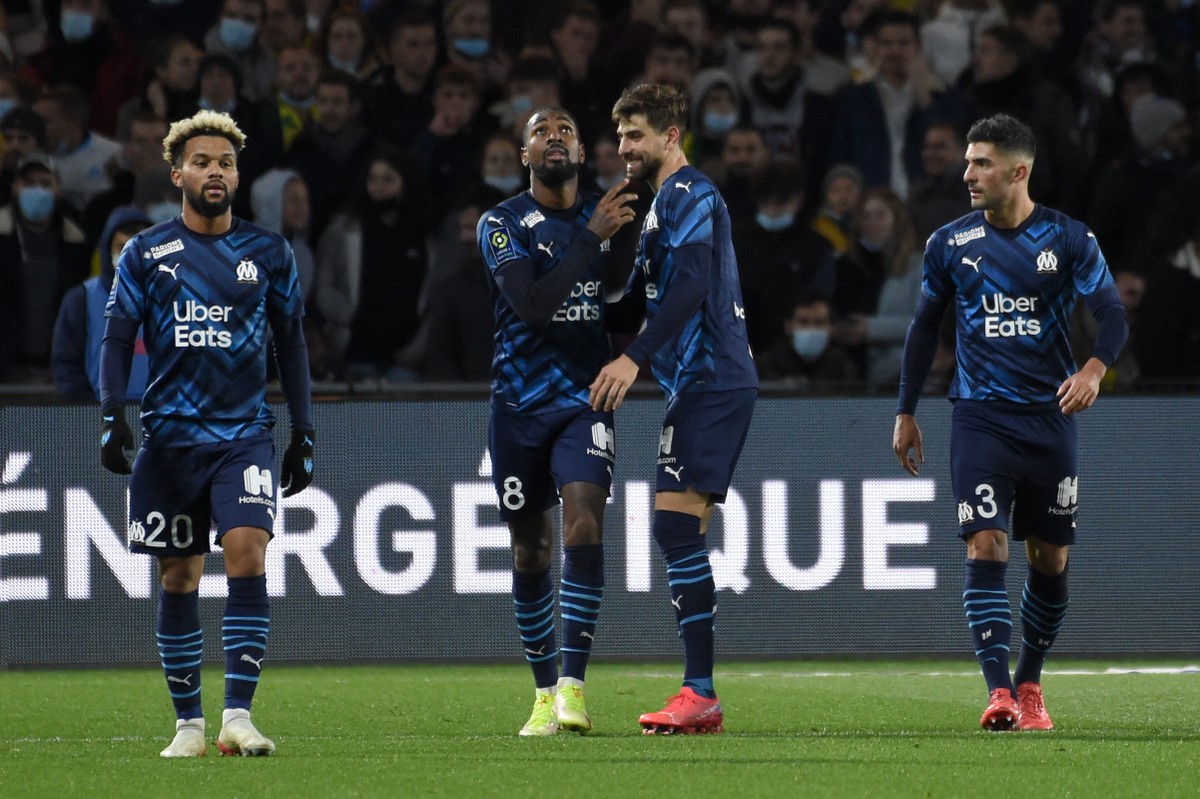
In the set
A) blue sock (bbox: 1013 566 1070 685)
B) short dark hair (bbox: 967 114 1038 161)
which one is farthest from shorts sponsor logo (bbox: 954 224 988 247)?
blue sock (bbox: 1013 566 1070 685)

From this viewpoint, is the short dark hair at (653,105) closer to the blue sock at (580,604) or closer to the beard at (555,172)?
the beard at (555,172)

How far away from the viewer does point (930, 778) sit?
535cm

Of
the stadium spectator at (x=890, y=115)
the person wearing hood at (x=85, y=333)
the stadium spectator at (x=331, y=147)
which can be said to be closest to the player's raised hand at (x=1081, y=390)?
the person wearing hood at (x=85, y=333)

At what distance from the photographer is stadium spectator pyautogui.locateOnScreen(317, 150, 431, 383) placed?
11.5 m

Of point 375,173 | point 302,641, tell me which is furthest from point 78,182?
point 302,641

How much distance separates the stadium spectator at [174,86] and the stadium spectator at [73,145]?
260 mm

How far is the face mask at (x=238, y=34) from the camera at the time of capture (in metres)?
12.8

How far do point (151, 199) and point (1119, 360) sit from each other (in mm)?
5776

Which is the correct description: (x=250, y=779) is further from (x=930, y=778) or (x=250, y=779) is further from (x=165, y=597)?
(x=930, y=778)

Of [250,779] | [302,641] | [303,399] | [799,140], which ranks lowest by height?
[302,641]

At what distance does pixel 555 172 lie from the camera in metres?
6.77

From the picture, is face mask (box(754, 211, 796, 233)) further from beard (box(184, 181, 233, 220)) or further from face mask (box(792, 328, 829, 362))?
beard (box(184, 181, 233, 220))

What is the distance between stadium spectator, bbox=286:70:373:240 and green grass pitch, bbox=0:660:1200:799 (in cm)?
349

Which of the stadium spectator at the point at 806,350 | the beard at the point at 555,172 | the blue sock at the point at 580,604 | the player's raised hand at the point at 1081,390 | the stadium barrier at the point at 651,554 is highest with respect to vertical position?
the beard at the point at 555,172
